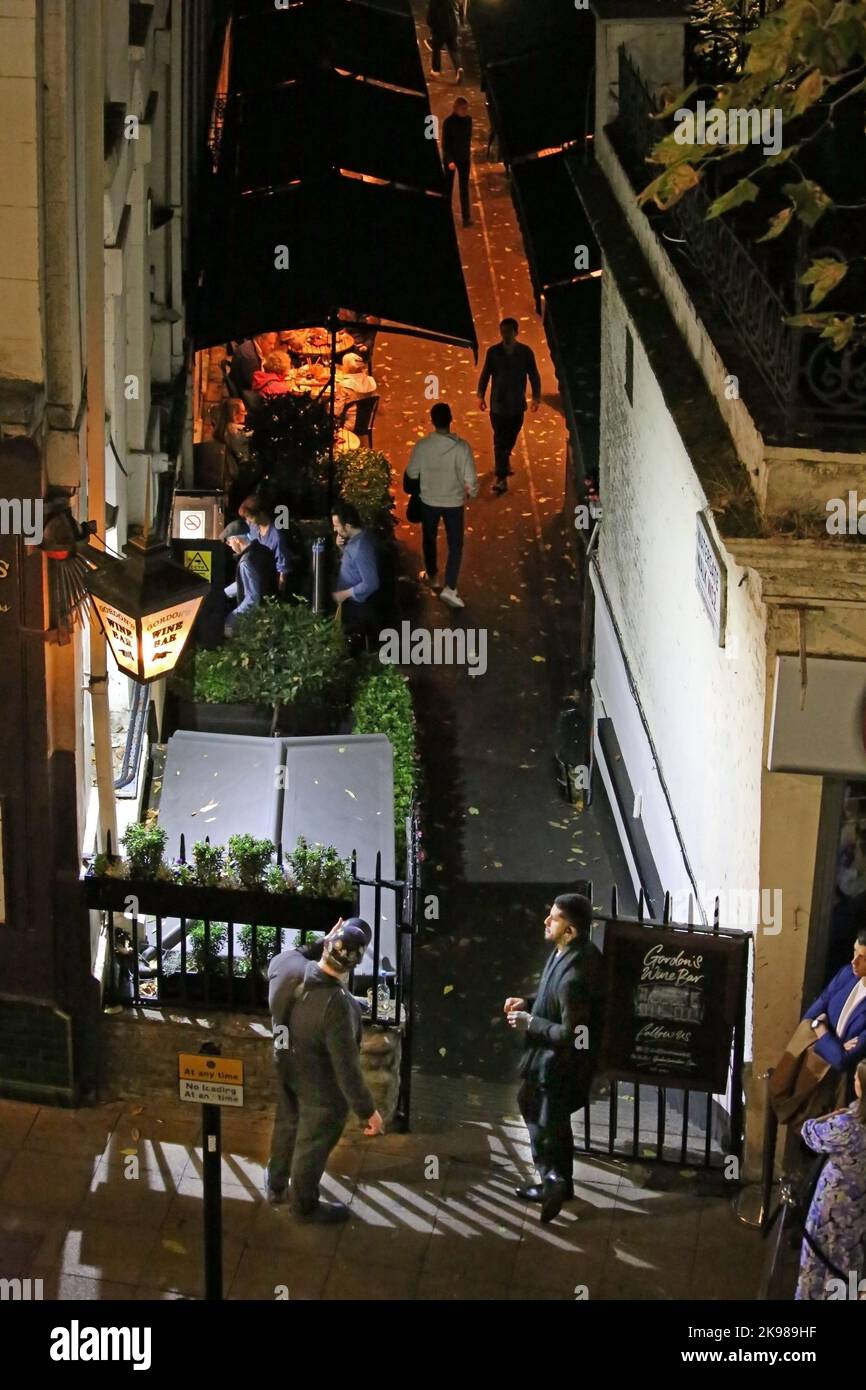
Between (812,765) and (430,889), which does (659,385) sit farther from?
(430,889)

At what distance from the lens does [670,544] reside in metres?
12.4

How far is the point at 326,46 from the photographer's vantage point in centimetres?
2286

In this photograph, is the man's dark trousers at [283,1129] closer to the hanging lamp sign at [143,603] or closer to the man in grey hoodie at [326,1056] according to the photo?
the man in grey hoodie at [326,1056]

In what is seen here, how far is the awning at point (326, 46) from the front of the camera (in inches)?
892

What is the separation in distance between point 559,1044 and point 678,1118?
1.72 m

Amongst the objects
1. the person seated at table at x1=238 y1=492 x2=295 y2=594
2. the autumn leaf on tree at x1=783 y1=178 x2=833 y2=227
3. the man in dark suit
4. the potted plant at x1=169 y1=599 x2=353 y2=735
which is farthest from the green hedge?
the autumn leaf on tree at x1=783 y1=178 x2=833 y2=227

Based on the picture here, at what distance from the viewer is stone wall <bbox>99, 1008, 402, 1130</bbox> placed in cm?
1122

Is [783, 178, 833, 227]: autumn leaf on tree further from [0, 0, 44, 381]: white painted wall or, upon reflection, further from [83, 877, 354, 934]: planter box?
[83, 877, 354, 934]: planter box

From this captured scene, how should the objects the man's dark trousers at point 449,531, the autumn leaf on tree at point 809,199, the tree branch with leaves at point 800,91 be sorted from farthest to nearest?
the man's dark trousers at point 449,531 < the autumn leaf on tree at point 809,199 < the tree branch with leaves at point 800,91

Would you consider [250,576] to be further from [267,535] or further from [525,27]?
[525,27]

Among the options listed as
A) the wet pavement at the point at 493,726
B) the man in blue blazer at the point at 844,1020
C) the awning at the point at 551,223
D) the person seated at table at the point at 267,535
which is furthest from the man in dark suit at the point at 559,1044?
the awning at the point at 551,223

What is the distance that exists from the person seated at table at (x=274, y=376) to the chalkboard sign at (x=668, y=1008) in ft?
29.5

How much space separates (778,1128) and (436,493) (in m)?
7.53

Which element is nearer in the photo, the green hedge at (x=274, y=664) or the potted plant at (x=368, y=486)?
the green hedge at (x=274, y=664)
